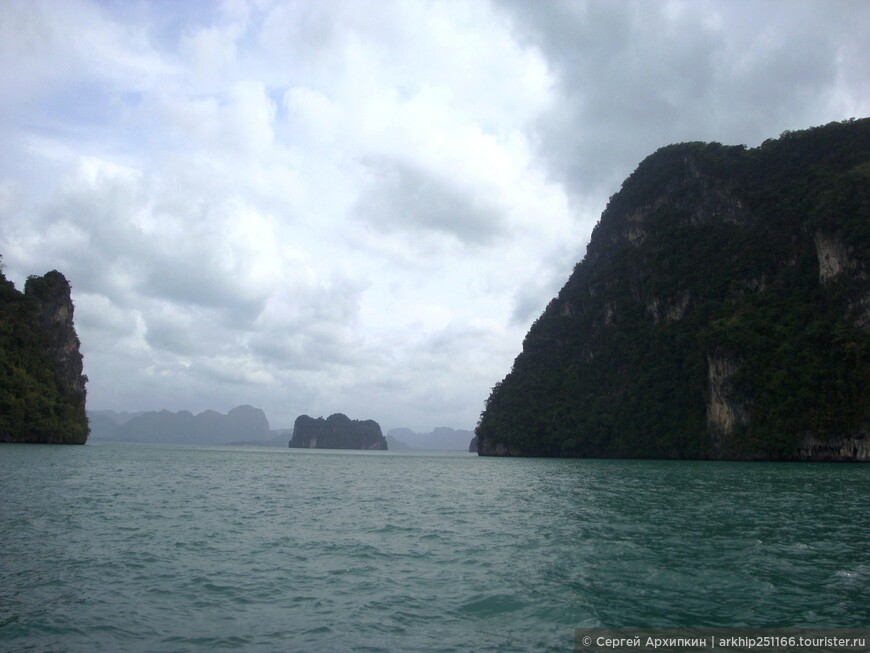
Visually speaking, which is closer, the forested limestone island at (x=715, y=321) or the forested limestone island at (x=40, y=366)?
the forested limestone island at (x=715, y=321)

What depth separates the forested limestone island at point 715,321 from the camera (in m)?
84.6

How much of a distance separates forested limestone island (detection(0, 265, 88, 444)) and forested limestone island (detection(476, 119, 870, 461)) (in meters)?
85.5

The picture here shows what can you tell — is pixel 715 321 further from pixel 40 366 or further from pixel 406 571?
pixel 40 366

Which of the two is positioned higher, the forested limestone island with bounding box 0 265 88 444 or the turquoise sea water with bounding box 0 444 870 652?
the forested limestone island with bounding box 0 265 88 444

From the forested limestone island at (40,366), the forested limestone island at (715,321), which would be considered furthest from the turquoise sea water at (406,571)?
the forested limestone island at (40,366)

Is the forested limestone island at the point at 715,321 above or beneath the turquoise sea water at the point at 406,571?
above

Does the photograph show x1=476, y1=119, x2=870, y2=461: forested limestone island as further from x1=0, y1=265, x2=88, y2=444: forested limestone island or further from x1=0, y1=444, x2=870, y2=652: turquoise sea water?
x1=0, y1=265, x2=88, y2=444: forested limestone island

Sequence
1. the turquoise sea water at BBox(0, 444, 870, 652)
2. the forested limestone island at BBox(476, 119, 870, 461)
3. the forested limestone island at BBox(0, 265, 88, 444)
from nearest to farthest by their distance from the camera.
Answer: the turquoise sea water at BBox(0, 444, 870, 652) < the forested limestone island at BBox(476, 119, 870, 461) < the forested limestone island at BBox(0, 265, 88, 444)

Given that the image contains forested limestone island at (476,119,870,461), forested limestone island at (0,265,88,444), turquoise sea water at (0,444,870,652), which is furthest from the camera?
forested limestone island at (0,265,88,444)

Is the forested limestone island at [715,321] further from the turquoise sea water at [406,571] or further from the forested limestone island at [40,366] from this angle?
the forested limestone island at [40,366]

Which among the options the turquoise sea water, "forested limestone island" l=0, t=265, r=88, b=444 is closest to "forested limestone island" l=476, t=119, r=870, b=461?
the turquoise sea water

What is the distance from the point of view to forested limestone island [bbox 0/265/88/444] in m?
97.7

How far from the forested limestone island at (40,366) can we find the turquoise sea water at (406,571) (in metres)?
81.9

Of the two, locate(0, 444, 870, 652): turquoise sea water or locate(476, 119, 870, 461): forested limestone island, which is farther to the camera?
locate(476, 119, 870, 461): forested limestone island
